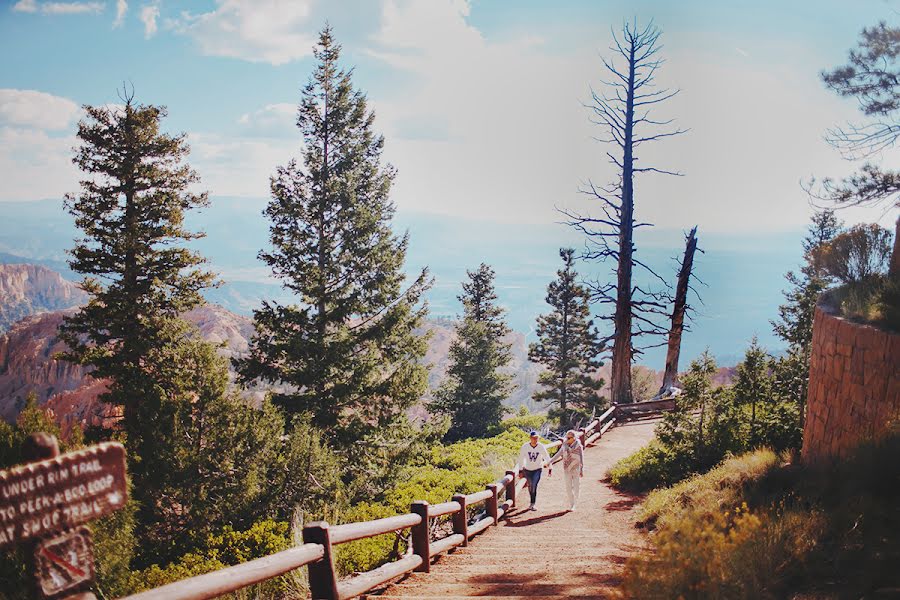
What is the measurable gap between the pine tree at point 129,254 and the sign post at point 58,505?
588 inches

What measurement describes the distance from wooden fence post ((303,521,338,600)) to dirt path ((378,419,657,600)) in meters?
1.12

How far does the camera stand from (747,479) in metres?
8.10

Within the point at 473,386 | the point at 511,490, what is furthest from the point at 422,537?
the point at 473,386

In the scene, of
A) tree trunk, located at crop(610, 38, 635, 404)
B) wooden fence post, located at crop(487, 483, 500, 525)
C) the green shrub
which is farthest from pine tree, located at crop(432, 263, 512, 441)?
the green shrub

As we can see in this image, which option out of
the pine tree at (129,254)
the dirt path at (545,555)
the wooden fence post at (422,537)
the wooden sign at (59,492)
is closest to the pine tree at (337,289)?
the pine tree at (129,254)

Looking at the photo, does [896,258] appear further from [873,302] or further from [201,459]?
[201,459]

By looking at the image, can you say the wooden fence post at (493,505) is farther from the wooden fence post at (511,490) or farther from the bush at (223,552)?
the bush at (223,552)

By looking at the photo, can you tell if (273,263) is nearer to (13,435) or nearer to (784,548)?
(13,435)

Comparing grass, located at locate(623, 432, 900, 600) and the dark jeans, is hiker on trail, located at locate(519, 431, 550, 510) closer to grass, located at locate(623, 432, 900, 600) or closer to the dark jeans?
the dark jeans

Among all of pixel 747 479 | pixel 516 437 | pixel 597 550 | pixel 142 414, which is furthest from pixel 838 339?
pixel 516 437

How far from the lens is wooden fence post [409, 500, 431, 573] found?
22.9 feet

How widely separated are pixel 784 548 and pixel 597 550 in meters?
3.90

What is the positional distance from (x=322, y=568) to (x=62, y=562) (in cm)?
238

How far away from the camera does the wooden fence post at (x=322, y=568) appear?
4.75 metres
